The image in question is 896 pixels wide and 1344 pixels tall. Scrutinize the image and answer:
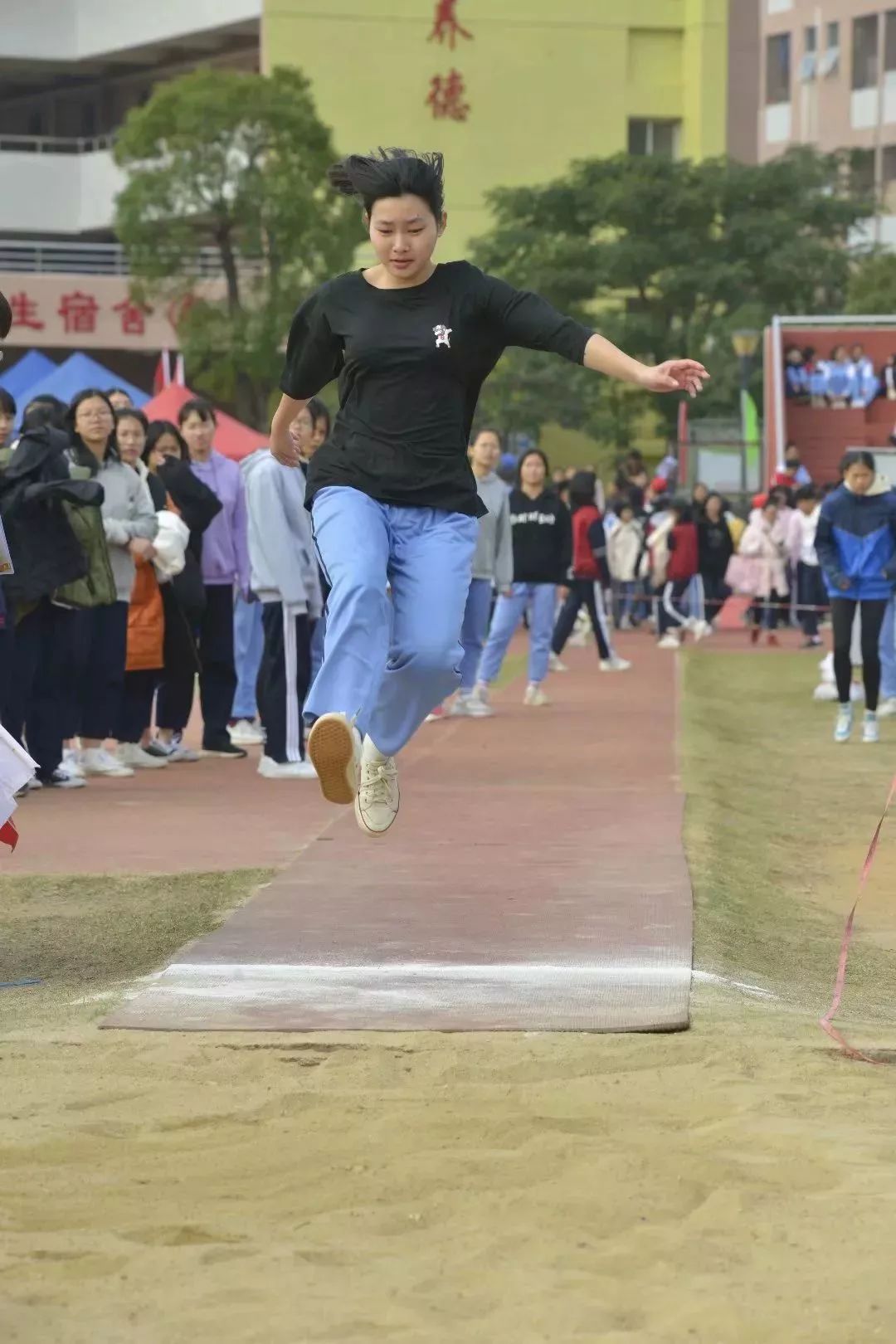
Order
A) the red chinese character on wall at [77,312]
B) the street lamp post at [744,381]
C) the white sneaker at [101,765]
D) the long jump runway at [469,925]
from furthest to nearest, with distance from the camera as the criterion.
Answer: the red chinese character on wall at [77,312], the street lamp post at [744,381], the white sneaker at [101,765], the long jump runway at [469,925]

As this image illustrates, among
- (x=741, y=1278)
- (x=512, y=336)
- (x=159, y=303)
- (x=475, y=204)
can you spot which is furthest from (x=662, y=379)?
(x=475, y=204)

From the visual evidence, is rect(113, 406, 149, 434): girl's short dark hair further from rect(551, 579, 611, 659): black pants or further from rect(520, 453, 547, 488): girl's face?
rect(551, 579, 611, 659): black pants

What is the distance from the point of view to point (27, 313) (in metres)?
51.6

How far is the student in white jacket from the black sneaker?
108cm

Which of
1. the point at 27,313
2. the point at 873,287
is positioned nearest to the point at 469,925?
the point at 873,287

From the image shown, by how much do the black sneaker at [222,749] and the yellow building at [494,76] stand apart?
144 ft

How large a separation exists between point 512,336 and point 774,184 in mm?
43281

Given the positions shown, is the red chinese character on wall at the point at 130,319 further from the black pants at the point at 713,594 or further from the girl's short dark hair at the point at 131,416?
the girl's short dark hair at the point at 131,416

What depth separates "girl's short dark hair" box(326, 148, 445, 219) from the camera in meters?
6.94

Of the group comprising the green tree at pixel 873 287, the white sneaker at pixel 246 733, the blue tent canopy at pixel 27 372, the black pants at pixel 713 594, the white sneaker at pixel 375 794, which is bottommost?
the black pants at pixel 713 594

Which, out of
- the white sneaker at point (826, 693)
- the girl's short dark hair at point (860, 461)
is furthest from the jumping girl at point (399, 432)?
the white sneaker at point (826, 693)

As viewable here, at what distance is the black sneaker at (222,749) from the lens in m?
13.6

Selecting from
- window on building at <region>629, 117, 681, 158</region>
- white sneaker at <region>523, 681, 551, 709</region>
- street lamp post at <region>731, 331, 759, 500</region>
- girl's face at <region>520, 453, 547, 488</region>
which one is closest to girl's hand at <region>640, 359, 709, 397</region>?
white sneaker at <region>523, 681, 551, 709</region>

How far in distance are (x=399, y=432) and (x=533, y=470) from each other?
1160 cm
